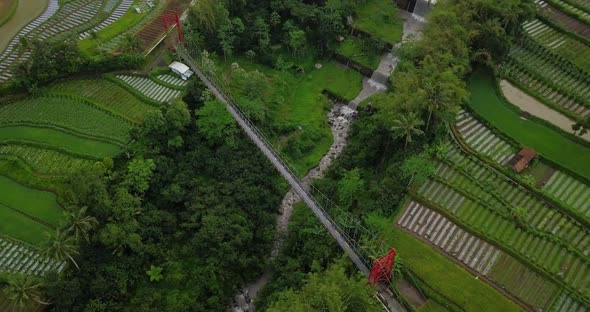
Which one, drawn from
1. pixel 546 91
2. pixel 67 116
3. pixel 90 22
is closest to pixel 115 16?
pixel 90 22

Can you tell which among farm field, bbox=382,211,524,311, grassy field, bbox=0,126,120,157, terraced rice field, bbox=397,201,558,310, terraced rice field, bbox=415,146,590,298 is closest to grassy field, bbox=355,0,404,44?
terraced rice field, bbox=415,146,590,298

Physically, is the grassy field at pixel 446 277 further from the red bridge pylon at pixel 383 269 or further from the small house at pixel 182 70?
the small house at pixel 182 70

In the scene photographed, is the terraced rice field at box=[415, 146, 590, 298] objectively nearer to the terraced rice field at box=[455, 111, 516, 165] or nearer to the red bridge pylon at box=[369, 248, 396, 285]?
the terraced rice field at box=[455, 111, 516, 165]

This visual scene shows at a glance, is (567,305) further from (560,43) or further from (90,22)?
(90,22)

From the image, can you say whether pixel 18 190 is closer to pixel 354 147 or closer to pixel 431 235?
pixel 354 147

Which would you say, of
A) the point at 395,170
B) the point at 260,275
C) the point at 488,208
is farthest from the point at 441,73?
the point at 260,275
